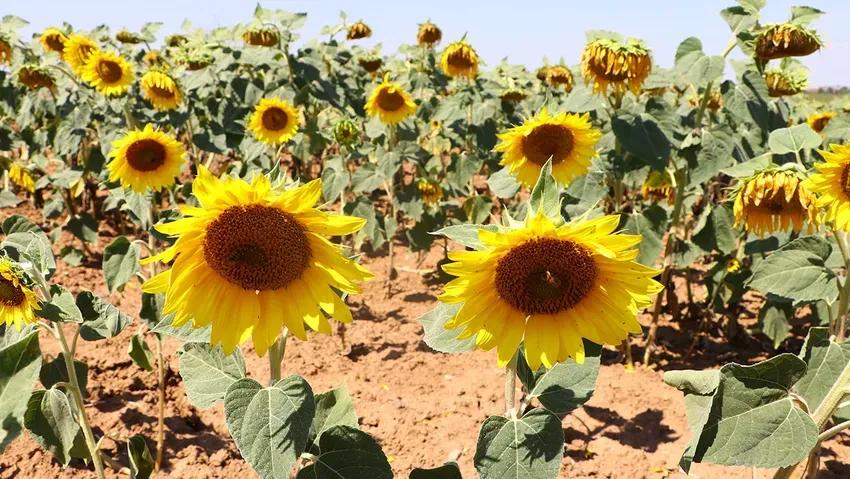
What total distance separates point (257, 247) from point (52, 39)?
5294mm

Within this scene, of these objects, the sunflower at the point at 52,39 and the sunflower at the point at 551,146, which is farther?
the sunflower at the point at 52,39

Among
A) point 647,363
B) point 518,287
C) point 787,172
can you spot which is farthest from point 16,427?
point 647,363

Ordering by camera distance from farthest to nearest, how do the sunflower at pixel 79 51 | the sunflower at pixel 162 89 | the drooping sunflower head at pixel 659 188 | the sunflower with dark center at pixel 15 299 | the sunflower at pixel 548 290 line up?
the sunflower at pixel 79 51 → the sunflower at pixel 162 89 → the drooping sunflower head at pixel 659 188 → the sunflower with dark center at pixel 15 299 → the sunflower at pixel 548 290

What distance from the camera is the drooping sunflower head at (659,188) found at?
3484 mm

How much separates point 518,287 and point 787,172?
51.9 inches

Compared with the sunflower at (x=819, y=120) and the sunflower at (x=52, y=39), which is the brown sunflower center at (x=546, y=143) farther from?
the sunflower at (x=52, y=39)

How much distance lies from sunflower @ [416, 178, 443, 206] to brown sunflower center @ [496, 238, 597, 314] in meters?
3.31

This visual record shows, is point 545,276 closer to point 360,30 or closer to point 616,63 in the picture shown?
point 616,63

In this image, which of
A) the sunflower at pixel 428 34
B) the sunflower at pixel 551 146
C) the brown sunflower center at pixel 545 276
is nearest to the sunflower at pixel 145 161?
the sunflower at pixel 551 146

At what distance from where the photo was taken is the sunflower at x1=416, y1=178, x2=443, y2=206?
464cm

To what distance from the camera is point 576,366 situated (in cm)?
164

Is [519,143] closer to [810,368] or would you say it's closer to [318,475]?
[810,368]

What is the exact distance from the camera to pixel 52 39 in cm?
533

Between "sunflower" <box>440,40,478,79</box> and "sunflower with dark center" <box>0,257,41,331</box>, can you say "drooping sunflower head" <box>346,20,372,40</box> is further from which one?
"sunflower with dark center" <box>0,257,41,331</box>
